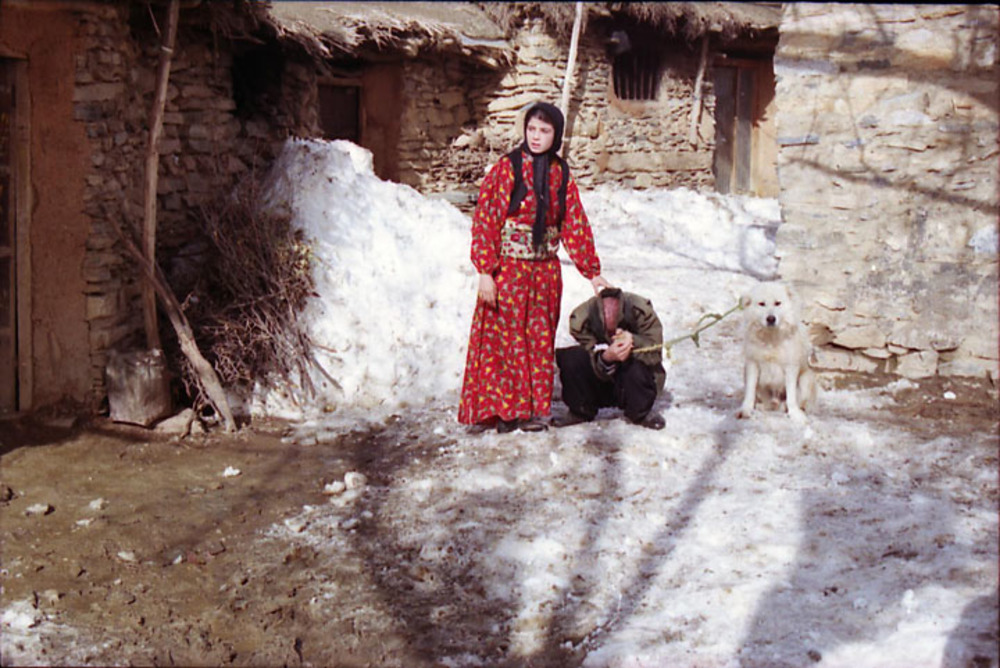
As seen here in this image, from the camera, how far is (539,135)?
17.1ft

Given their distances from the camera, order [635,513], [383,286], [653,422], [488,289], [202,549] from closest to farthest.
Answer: [202,549]
[635,513]
[488,289]
[653,422]
[383,286]

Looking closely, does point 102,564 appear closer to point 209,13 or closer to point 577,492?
point 577,492

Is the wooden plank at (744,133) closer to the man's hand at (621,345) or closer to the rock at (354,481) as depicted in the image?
the man's hand at (621,345)

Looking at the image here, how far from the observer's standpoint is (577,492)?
4.85m

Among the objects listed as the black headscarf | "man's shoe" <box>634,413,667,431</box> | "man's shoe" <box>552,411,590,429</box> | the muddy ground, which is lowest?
the muddy ground

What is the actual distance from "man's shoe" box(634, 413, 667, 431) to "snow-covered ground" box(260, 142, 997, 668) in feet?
0.20

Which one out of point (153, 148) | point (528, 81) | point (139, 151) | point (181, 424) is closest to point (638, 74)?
point (528, 81)

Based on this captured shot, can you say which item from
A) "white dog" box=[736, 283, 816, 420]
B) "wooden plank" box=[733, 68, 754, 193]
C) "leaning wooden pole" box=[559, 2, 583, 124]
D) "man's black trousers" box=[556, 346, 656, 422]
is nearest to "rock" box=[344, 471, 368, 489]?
"man's black trousers" box=[556, 346, 656, 422]

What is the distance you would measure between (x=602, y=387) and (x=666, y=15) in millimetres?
9140

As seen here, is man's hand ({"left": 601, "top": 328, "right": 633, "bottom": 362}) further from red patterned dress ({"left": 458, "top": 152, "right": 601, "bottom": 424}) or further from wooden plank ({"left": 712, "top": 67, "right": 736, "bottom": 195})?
wooden plank ({"left": 712, "top": 67, "right": 736, "bottom": 195})

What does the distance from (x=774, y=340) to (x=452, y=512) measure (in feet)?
6.96

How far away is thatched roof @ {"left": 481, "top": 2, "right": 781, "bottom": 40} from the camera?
13008mm

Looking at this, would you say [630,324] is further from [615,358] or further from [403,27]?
[403,27]

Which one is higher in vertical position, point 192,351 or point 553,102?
point 553,102
